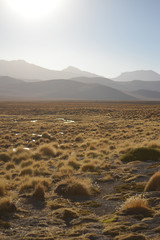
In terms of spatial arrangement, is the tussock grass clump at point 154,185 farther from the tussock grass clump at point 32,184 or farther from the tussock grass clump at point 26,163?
the tussock grass clump at point 26,163

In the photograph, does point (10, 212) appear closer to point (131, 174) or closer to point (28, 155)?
point (131, 174)

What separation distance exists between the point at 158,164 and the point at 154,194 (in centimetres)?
436

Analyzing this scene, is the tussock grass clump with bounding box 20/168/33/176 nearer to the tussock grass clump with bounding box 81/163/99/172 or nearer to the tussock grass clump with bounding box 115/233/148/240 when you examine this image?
the tussock grass clump with bounding box 81/163/99/172

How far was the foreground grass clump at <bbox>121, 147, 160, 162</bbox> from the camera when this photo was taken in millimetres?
13008

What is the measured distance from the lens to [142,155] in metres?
13.3

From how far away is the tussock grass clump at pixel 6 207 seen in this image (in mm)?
6993

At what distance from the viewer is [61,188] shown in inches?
348

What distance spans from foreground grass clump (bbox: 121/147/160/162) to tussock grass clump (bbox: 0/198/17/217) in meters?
7.79

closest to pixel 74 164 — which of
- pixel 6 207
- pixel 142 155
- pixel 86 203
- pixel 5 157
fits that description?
pixel 142 155

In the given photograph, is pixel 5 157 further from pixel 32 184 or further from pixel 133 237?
pixel 133 237

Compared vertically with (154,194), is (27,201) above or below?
below

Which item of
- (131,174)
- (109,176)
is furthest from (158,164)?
(109,176)

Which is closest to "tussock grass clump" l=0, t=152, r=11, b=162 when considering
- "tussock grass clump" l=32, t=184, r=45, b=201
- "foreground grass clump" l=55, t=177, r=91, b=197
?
"tussock grass clump" l=32, t=184, r=45, b=201

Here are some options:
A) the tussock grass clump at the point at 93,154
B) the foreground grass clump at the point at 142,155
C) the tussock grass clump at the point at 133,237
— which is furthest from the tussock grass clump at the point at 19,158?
the tussock grass clump at the point at 133,237
